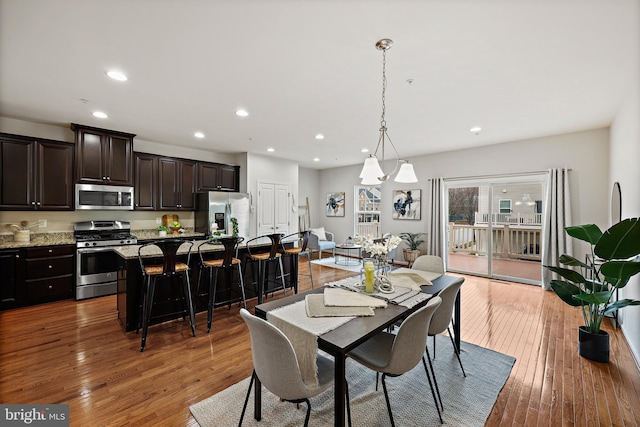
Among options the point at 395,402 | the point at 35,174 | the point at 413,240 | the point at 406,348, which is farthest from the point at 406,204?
the point at 35,174

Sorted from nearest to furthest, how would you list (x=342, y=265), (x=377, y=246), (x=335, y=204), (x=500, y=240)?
(x=377, y=246) → (x=500, y=240) → (x=342, y=265) → (x=335, y=204)

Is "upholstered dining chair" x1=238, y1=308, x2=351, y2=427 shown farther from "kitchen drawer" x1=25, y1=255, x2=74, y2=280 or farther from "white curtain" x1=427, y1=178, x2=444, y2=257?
"white curtain" x1=427, y1=178, x2=444, y2=257

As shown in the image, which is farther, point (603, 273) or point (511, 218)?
point (511, 218)

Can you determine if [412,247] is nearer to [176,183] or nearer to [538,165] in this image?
[538,165]

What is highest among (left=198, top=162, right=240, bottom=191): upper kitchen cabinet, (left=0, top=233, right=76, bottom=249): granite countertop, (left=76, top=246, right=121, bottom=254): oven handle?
(left=198, top=162, right=240, bottom=191): upper kitchen cabinet

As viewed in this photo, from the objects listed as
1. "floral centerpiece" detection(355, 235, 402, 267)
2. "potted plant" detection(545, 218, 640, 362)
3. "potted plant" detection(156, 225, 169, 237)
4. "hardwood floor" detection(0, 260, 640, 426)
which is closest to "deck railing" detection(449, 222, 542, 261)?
"hardwood floor" detection(0, 260, 640, 426)

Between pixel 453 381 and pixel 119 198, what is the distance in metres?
5.29

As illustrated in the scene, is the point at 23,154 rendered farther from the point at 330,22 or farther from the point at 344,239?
the point at 344,239

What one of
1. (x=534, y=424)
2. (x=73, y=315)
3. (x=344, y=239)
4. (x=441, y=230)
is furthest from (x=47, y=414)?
(x=344, y=239)

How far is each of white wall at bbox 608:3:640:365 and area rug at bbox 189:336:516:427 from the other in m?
1.50

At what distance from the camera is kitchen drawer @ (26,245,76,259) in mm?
3776

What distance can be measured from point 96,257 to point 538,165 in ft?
24.5

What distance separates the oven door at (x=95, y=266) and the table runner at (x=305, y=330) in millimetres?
3853

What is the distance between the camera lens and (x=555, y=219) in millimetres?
4664
